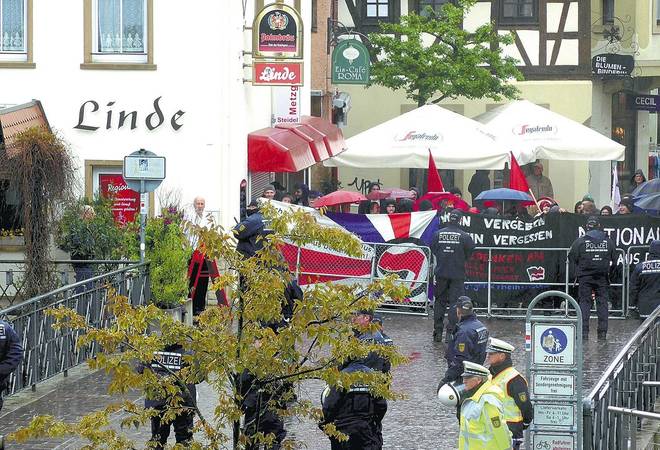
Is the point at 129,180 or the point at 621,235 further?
the point at 621,235

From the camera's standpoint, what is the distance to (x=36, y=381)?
15281 mm

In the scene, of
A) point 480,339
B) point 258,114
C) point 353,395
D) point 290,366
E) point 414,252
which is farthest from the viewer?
point 258,114

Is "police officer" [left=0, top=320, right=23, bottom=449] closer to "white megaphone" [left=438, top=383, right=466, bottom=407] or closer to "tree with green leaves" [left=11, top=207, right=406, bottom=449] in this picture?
"tree with green leaves" [left=11, top=207, right=406, bottom=449]

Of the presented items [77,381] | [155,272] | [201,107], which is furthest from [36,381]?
[201,107]

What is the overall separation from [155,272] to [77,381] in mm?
2558

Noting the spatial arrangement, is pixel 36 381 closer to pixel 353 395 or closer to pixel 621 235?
pixel 353 395

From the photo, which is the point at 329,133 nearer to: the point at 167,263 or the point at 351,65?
the point at 351,65

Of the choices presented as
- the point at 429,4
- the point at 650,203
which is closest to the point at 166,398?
the point at 650,203

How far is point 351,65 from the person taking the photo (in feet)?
107

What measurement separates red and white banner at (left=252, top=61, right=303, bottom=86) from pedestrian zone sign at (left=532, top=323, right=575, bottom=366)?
1240cm

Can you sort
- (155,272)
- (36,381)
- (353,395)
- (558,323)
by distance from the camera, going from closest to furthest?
(353,395), (558,323), (36,381), (155,272)

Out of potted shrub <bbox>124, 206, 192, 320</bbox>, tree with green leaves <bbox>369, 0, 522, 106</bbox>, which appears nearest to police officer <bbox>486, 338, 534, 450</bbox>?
potted shrub <bbox>124, 206, 192, 320</bbox>

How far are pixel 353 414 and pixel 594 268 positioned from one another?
8.78 m

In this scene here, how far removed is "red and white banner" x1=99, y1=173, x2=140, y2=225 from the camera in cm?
2216
